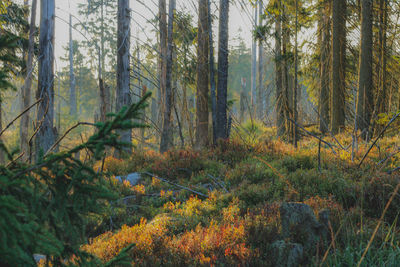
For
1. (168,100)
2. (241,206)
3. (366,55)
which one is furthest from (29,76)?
(366,55)

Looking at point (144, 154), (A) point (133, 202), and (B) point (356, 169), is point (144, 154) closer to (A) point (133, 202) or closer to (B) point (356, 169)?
(A) point (133, 202)

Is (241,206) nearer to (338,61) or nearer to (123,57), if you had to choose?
(123,57)

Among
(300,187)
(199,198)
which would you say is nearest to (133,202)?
(199,198)

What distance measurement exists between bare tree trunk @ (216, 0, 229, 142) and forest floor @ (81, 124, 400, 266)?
4.34 ft

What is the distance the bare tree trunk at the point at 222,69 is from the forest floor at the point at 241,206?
132 cm

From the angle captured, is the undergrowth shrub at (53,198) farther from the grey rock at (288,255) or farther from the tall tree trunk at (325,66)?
the tall tree trunk at (325,66)

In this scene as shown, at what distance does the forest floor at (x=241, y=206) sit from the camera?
3168 mm

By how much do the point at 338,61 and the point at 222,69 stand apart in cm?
481

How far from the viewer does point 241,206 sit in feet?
15.3

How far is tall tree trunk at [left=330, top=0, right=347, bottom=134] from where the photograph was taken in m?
10.4

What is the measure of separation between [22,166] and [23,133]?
26.8 feet

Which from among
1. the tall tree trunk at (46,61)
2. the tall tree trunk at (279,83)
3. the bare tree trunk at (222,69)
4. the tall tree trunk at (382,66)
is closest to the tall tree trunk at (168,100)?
the bare tree trunk at (222,69)

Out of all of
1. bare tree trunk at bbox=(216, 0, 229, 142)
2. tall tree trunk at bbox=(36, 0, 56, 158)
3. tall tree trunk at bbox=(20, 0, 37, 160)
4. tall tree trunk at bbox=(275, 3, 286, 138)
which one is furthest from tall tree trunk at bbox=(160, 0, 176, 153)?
tall tree trunk at bbox=(20, 0, 37, 160)

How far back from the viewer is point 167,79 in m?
8.92
